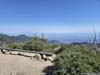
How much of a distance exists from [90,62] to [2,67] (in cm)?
625

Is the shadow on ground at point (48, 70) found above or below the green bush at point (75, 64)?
below

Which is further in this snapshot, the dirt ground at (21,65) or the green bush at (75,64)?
the dirt ground at (21,65)

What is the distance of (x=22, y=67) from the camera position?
65.6 ft

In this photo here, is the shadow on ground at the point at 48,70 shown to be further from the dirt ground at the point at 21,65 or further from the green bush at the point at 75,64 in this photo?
the green bush at the point at 75,64

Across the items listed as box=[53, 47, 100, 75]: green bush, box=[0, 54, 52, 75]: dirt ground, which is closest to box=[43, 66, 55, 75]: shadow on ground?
box=[0, 54, 52, 75]: dirt ground

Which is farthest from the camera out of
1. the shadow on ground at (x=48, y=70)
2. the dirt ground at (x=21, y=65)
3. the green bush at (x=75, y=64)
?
the dirt ground at (x=21, y=65)

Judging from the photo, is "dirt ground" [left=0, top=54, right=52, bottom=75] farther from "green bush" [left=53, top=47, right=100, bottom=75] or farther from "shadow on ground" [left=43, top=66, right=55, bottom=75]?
"green bush" [left=53, top=47, right=100, bottom=75]

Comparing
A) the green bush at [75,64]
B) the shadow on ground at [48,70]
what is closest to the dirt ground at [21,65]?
the shadow on ground at [48,70]

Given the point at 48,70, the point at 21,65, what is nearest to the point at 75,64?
the point at 48,70

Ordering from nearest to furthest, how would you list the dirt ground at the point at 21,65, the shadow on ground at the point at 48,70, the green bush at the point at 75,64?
1. the green bush at the point at 75,64
2. the shadow on ground at the point at 48,70
3. the dirt ground at the point at 21,65

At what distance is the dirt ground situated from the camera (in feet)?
62.3

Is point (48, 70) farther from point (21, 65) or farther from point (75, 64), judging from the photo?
point (75, 64)

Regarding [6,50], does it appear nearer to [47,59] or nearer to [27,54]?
[27,54]

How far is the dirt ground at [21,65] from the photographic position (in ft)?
62.3
